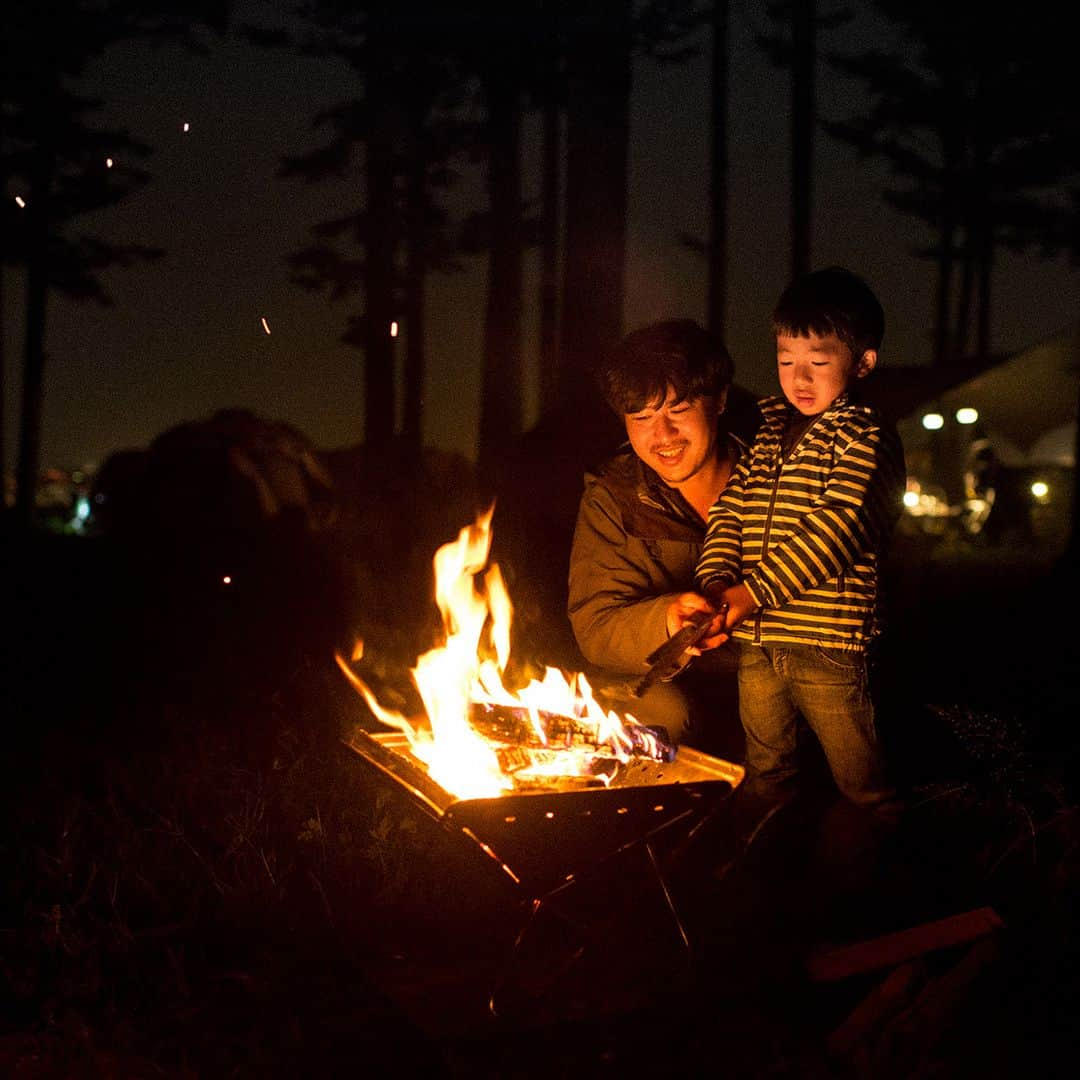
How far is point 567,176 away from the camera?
291 inches

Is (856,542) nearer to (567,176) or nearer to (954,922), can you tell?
(954,922)

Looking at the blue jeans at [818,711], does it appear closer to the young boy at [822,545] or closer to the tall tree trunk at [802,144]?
the young boy at [822,545]

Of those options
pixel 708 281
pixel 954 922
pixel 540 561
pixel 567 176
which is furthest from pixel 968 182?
pixel 954 922

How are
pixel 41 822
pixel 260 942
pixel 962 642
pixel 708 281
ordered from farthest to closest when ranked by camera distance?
pixel 708 281
pixel 962 642
pixel 41 822
pixel 260 942

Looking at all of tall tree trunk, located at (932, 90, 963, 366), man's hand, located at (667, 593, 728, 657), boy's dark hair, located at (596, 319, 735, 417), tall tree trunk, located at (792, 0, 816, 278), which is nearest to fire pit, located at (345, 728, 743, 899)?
man's hand, located at (667, 593, 728, 657)

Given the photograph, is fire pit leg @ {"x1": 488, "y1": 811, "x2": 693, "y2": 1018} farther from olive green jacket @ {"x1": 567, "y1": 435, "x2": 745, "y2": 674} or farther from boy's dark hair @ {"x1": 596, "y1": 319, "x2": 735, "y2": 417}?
boy's dark hair @ {"x1": 596, "y1": 319, "x2": 735, "y2": 417}

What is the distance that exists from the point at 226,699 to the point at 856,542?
3.66 m

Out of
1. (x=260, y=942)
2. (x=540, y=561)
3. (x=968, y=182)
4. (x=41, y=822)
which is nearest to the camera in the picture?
(x=260, y=942)

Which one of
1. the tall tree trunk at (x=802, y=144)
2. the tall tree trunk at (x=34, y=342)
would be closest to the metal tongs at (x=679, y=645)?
the tall tree trunk at (x=802, y=144)

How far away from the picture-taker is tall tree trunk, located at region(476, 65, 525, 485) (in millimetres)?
14000

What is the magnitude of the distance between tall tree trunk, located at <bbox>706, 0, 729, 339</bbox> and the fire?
20.2 m

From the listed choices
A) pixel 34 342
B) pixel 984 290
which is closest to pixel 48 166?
pixel 34 342

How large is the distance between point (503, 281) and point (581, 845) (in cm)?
1143

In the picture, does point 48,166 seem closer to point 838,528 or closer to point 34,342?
point 34,342
